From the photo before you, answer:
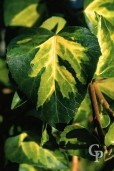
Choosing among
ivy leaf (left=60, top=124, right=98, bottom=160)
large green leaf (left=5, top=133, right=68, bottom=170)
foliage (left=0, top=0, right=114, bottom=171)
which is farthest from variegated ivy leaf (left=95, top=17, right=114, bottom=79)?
large green leaf (left=5, top=133, right=68, bottom=170)

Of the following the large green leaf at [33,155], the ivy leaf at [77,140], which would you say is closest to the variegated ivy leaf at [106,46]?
the ivy leaf at [77,140]

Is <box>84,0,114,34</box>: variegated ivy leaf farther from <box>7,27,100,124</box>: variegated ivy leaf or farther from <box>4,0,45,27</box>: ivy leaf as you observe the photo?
<box>4,0,45,27</box>: ivy leaf

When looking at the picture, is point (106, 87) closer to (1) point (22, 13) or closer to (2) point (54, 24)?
(2) point (54, 24)

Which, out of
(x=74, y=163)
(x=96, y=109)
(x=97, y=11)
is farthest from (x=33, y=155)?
(x=97, y=11)

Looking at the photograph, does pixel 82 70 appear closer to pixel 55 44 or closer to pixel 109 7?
pixel 55 44

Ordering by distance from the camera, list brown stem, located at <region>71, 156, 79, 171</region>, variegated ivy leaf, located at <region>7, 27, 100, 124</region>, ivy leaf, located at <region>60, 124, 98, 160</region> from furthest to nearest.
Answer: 1. brown stem, located at <region>71, 156, 79, 171</region>
2. ivy leaf, located at <region>60, 124, 98, 160</region>
3. variegated ivy leaf, located at <region>7, 27, 100, 124</region>

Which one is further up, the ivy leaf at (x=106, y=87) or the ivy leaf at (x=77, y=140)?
the ivy leaf at (x=106, y=87)

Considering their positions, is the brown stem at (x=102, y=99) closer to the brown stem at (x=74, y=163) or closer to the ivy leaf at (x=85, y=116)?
the ivy leaf at (x=85, y=116)

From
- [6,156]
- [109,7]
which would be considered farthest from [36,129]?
[109,7]
